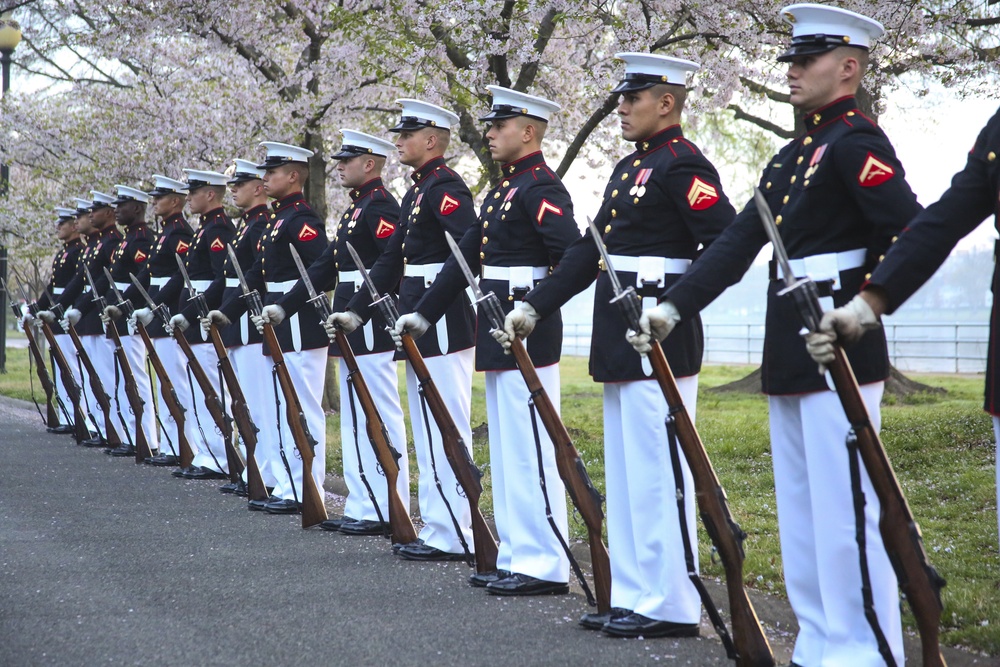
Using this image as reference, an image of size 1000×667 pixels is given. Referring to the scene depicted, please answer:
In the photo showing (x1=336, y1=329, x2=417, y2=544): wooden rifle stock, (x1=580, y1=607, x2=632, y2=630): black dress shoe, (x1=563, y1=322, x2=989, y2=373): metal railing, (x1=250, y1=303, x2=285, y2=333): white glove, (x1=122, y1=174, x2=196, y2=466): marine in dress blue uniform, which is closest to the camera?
(x1=580, y1=607, x2=632, y2=630): black dress shoe

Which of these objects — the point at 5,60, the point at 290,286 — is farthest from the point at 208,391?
the point at 5,60

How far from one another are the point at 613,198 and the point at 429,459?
2.04 metres

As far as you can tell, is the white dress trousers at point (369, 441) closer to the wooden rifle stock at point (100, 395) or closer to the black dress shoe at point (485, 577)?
the black dress shoe at point (485, 577)

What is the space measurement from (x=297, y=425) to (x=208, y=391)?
1655mm

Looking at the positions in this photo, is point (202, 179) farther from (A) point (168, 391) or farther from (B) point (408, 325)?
(B) point (408, 325)

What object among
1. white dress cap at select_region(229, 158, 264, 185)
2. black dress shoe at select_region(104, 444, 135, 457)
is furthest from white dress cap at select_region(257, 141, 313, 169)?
black dress shoe at select_region(104, 444, 135, 457)

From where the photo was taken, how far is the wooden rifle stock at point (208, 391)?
8.33 meters

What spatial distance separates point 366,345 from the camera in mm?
6727

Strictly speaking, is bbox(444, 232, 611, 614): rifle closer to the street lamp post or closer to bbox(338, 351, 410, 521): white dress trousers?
bbox(338, 351, 410, 521): white dress trousers

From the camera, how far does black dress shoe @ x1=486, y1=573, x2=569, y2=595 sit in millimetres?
5047

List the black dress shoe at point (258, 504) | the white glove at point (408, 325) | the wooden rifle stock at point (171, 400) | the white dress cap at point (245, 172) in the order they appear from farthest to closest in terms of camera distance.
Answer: the wooden rifle stock at point (171, 400) → the white dress cap at point (245, 172) → the black dress shoe at point (258, 504) → the white glove at point (408, 325)

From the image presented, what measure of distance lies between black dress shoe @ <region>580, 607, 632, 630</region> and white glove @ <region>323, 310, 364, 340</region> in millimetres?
2410

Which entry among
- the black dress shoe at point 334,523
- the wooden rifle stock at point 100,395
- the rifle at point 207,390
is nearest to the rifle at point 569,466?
the black dress shoe at point 334,523

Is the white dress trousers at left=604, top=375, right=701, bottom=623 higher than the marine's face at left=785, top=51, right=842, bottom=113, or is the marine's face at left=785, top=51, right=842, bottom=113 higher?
the marine's face at left=785, top=51, right=842, bottom=113
